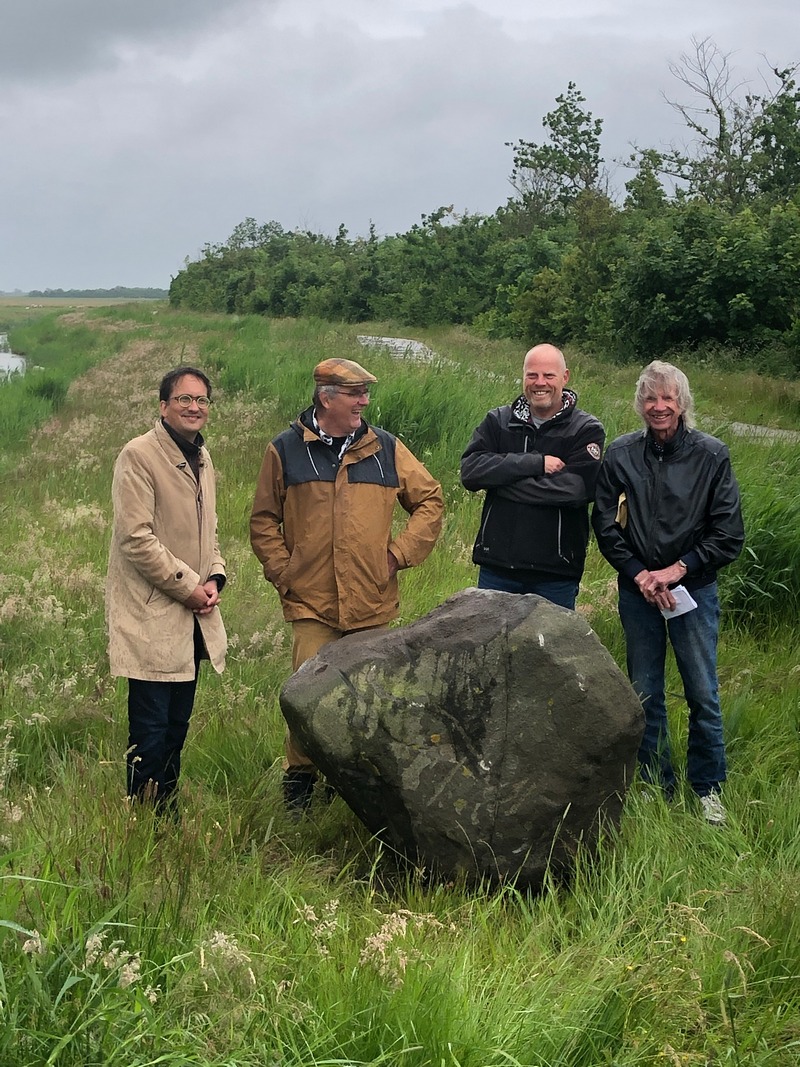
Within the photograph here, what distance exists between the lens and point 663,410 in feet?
14.7

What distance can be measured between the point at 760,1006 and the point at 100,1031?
1.91 metres

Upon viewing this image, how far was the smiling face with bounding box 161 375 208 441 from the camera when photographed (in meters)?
4.21

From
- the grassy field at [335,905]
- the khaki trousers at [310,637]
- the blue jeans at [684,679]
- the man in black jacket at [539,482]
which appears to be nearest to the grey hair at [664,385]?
the man in black jacket at [539,482]

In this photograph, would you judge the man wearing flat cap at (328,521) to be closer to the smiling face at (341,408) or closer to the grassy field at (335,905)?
the smiling face at (341,408)

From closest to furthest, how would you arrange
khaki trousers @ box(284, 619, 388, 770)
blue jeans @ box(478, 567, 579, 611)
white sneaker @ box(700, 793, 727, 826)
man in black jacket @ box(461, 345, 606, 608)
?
1. white sneaker @ box(700, 793, 727, 826)
2. khaki trousers @ box(284, 619, 388, 770)
3. man in black jacket @ box(461, 345, 606, 608)
4. blue jeans @ box(478, 567, 579, 611)

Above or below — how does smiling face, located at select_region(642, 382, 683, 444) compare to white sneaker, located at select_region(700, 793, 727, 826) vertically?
above

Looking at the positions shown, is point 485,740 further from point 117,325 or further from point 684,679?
point 117,325

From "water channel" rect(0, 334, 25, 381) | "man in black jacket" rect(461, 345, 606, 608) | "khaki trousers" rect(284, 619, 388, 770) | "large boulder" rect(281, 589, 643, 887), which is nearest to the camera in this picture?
"large boulder" rect(281, 589, 643, 887)

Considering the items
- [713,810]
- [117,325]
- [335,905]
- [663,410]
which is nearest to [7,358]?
[117,325]

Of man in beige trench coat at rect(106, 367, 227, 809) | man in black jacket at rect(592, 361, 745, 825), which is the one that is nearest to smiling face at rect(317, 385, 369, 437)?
man in beige trench coat at rect(106, 367, 227, 809)

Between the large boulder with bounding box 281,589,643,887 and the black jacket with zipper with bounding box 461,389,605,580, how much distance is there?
870mm

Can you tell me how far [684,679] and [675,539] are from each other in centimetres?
66

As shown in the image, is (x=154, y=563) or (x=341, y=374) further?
(x=341, y=374)

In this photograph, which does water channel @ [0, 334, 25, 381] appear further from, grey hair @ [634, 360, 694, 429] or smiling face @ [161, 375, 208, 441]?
grey hair @ [634, 360, 694, 429]
